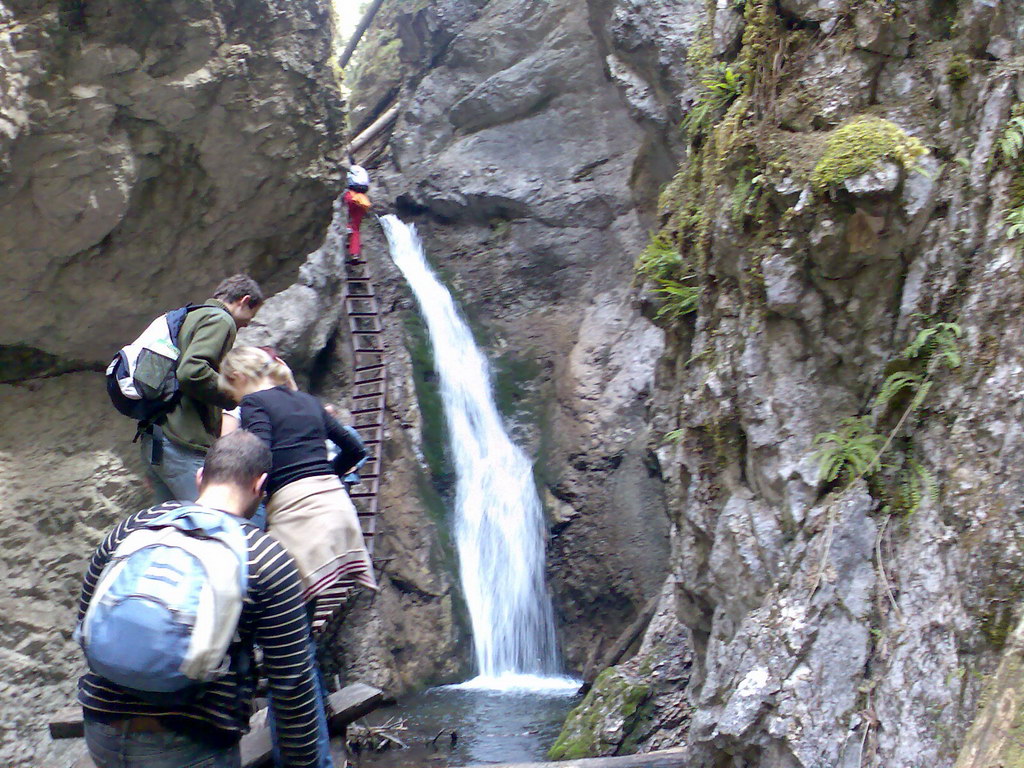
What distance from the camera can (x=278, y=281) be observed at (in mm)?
7863

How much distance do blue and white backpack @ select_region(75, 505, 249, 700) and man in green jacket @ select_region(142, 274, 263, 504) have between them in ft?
5.22

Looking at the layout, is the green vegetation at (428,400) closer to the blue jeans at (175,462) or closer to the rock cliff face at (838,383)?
the rock cliff face at (838,383)

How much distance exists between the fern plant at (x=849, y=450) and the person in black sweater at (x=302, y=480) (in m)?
2.13

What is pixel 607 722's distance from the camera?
245 inches

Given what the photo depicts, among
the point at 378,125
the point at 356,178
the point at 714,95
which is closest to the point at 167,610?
the point at 714,95

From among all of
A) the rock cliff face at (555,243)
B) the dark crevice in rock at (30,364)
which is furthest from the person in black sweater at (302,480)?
the rock cliff face at (555,243)

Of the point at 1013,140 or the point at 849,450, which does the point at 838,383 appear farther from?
the point at 1013,140

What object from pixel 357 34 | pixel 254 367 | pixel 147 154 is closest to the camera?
pixel 254 367

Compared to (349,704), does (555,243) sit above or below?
above

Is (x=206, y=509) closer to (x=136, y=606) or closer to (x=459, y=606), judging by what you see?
(x=136, y=606)

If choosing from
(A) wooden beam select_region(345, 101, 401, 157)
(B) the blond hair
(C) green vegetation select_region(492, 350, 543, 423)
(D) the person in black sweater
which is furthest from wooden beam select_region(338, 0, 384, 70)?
(D) the person in black sweater

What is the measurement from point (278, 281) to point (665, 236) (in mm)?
3764

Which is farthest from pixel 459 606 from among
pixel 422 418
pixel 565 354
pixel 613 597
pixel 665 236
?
pixel 665 236

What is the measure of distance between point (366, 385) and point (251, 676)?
8440 millimetres
